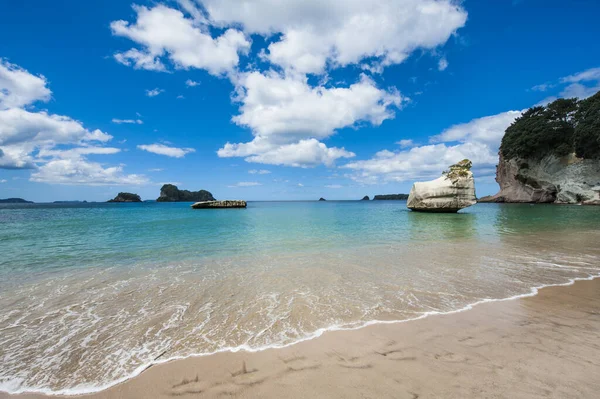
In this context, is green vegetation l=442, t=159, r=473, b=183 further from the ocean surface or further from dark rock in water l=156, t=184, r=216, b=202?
dark rock in water l=156, t=184, r=216, b=202

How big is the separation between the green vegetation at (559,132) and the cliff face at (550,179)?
1.68 meters

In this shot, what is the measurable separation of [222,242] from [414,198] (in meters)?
32.8

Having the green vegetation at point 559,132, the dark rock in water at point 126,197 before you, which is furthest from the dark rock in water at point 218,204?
the dark rock in water at point 126,197

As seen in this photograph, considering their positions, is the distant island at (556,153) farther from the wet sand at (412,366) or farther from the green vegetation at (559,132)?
the wet sand at (412,366)

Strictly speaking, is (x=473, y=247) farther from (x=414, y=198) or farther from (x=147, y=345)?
(x=414, y=198)

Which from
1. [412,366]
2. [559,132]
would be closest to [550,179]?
[559,132]

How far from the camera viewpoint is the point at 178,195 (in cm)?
15812


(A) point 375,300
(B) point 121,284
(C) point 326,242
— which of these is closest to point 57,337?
(B) point 121,284

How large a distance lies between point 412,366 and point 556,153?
73225 millimetres

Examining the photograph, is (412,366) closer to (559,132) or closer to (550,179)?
(559,132)

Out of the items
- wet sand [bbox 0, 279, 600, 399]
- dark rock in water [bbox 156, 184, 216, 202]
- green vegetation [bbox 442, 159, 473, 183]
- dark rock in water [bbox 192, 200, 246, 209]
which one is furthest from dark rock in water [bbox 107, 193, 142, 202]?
wet sand [bbox 0, 279, 600, 399]

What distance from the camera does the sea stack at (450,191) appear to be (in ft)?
106

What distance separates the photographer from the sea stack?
106 ft

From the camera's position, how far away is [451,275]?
7.26m
